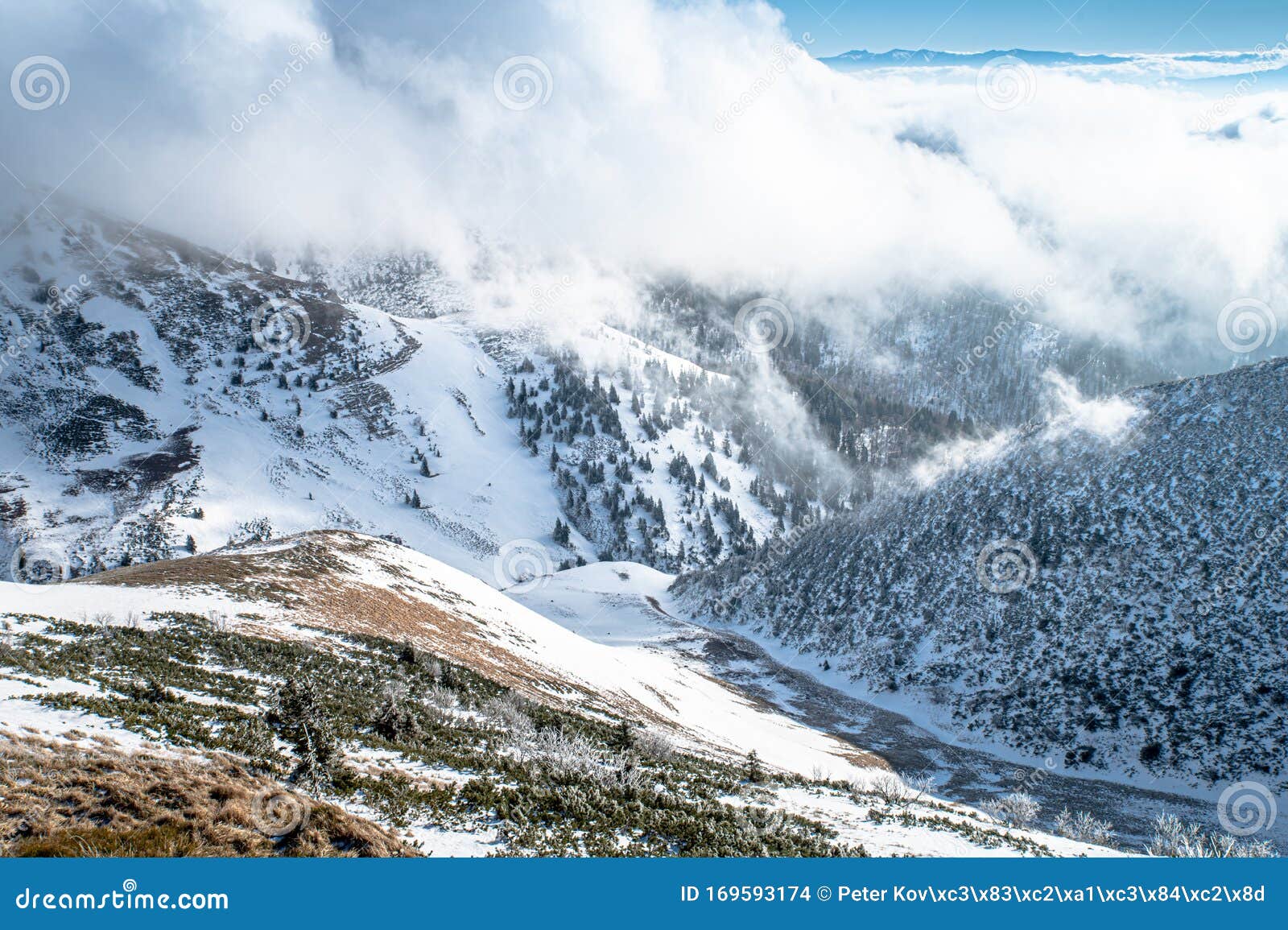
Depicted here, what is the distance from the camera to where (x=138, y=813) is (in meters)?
9.43

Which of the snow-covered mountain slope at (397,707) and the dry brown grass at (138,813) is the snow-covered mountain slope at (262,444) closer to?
the snow-covered mountain slope at (397,707)

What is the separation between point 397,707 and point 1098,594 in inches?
2129

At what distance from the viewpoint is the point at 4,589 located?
26.0 meters
